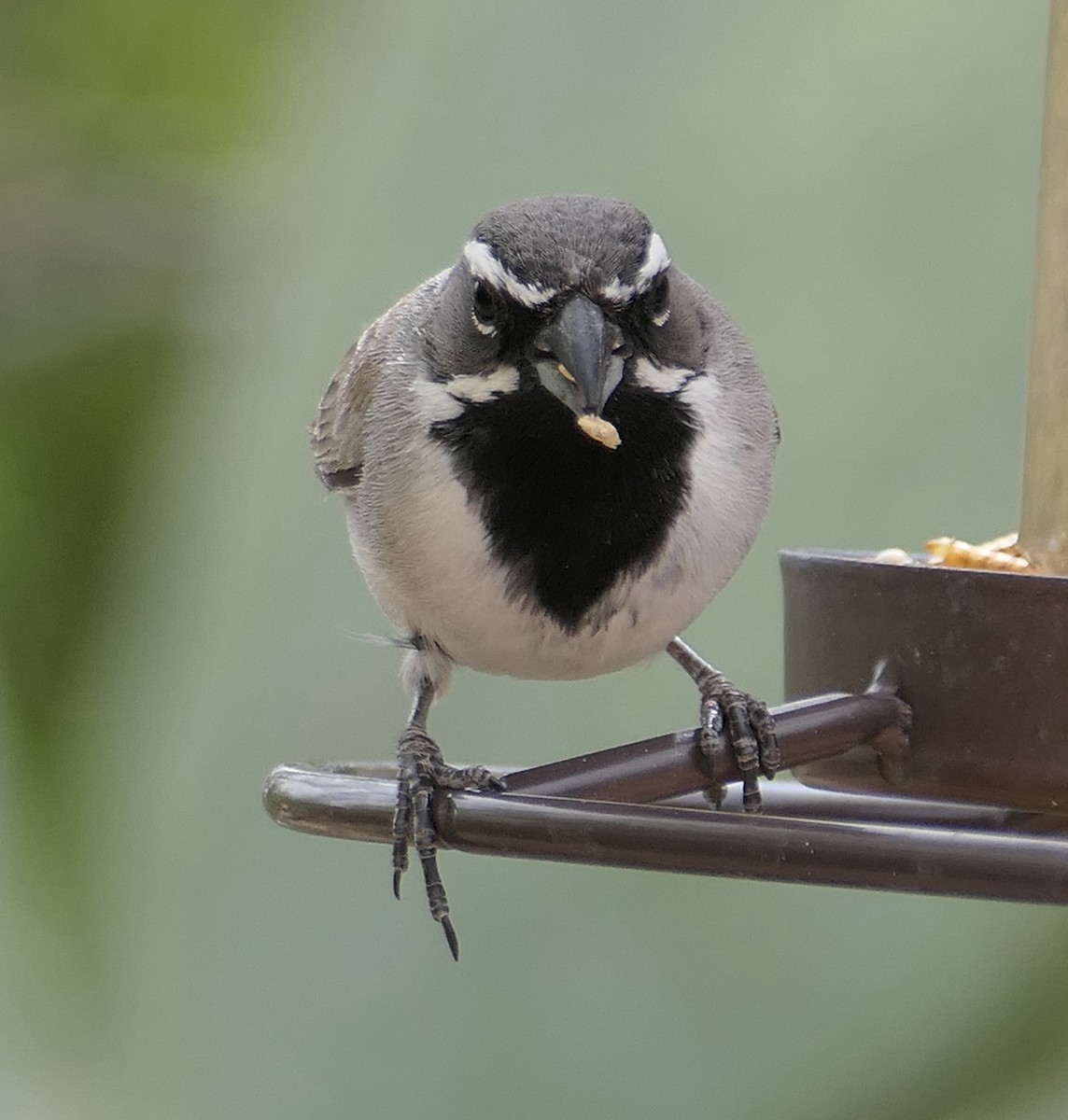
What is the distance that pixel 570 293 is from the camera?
7.34 feet

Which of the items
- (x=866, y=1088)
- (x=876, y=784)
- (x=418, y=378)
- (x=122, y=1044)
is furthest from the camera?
(x=122, y=1044)

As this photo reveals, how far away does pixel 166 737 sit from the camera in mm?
3514

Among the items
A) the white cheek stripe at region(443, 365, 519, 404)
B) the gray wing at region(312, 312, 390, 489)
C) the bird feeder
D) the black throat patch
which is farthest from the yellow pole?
the gray wing at region(312, 312, 390, 489)

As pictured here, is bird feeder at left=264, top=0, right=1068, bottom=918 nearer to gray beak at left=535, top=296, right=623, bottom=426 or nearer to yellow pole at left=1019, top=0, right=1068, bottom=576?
yellow pole at left=1019, top=0, right=1068, bottom=576

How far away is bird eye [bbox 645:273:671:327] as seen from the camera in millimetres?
2363

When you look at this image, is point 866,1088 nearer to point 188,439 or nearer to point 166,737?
point 166,737

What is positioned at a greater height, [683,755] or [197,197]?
[197,197]

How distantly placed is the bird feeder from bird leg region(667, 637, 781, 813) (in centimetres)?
2

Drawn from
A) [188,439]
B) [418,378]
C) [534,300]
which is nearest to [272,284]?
[188,439]

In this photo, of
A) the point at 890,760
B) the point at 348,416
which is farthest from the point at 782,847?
the point at 348,416

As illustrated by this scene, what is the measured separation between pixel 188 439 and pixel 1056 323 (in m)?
2.08

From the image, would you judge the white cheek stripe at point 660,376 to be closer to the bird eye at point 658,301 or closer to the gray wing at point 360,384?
the bird eye at point 658,301

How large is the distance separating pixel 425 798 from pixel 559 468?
1.75ft

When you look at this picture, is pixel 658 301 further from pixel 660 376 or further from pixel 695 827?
pixel 695 827
